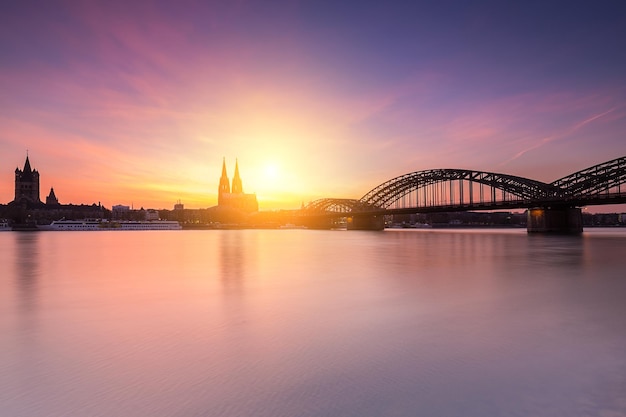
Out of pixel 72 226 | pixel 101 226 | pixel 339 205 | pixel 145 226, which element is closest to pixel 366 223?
pixel 339 205

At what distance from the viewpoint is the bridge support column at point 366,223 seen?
111250 millimetres

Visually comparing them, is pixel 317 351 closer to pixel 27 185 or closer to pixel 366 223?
pixel 366 223

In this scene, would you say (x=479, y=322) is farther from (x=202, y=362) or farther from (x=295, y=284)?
(x=295, y=284)

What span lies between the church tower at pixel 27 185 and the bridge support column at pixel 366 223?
137 meters

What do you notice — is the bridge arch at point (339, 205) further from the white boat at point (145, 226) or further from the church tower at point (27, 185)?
the church tower at point (27, 185)

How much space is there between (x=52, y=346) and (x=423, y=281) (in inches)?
490

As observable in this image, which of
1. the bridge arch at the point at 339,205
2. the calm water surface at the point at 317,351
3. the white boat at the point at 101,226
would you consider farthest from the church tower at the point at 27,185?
the calm water surface at the point at 317,351

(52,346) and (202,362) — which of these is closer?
(202,362)

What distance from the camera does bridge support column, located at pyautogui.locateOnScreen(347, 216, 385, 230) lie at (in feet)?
365

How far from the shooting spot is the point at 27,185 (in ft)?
545

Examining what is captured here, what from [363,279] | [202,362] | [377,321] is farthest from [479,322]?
[363,279]

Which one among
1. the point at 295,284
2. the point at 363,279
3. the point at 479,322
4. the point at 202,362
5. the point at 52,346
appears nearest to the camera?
the point at 202,362

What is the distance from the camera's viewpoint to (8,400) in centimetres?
495

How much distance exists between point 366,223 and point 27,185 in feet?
475
